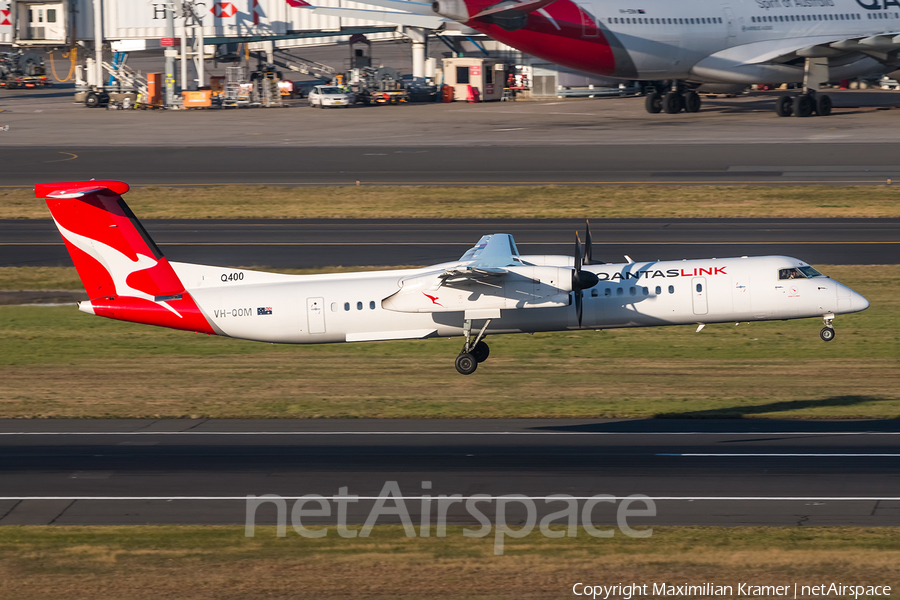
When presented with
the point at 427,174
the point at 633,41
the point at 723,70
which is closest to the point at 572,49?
the point at 633,41

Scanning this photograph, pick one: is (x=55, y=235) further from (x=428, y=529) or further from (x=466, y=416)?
(x=428, y=529)

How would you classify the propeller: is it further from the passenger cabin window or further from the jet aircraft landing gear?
the jet aircraft landing gear

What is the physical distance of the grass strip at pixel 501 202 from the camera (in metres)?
52.0

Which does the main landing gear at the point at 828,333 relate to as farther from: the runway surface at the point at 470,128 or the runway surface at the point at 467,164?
the runway surface at the point at 470,128

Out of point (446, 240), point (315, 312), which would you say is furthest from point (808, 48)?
point (315, 312)

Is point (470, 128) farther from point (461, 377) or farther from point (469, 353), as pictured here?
point (461, 377)

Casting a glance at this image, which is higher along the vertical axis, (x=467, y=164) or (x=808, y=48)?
(x=808, y=48)

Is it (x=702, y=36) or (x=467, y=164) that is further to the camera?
(x=702, y=36)

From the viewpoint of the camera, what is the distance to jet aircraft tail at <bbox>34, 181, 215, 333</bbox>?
30.0 m

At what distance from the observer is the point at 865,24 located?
254 feet

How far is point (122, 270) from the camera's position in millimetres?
30469

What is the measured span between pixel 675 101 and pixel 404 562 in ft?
234

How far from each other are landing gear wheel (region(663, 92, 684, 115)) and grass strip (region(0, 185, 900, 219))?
94.9ft

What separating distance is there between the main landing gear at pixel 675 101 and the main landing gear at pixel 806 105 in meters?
6.73
